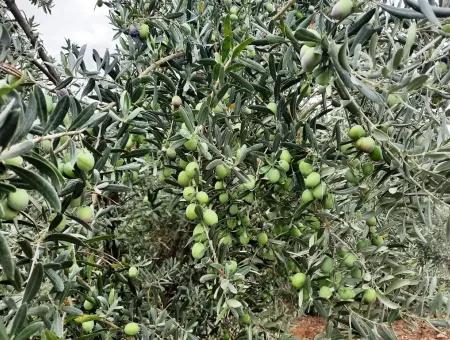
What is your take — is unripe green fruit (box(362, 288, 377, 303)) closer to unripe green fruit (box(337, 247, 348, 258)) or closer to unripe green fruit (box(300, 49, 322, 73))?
unripe green fruit (box(337, 247, 348, 258))

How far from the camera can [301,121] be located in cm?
158

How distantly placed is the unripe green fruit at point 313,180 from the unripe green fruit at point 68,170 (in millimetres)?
712

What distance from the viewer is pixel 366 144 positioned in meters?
1.38

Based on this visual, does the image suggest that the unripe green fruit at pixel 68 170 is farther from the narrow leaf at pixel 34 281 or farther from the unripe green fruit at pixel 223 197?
the unripe green fruit at pixel 223 197

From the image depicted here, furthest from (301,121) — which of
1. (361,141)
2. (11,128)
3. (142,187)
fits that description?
(142,187)

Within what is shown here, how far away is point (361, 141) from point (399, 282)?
0.62m

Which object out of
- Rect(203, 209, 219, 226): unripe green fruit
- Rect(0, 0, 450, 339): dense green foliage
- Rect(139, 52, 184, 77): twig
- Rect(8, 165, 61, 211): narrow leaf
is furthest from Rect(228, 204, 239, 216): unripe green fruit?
Rect(8, 165, 61, 211): narrow leaf

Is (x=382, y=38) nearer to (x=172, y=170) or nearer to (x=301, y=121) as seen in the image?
(x=301, y=121)

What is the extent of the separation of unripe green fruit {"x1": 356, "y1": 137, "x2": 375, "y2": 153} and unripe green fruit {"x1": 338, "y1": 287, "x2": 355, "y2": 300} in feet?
1.92

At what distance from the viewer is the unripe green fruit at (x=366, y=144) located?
1.39 meters

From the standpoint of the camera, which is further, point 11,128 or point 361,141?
point 361,141

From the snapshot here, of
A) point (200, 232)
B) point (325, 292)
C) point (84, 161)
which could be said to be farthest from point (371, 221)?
point (84, 161)

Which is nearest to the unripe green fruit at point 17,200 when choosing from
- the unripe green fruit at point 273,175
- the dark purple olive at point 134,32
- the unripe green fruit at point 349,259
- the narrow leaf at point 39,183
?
the narrow leaf at point 39,183

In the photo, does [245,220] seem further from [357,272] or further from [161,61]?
[161,61]
